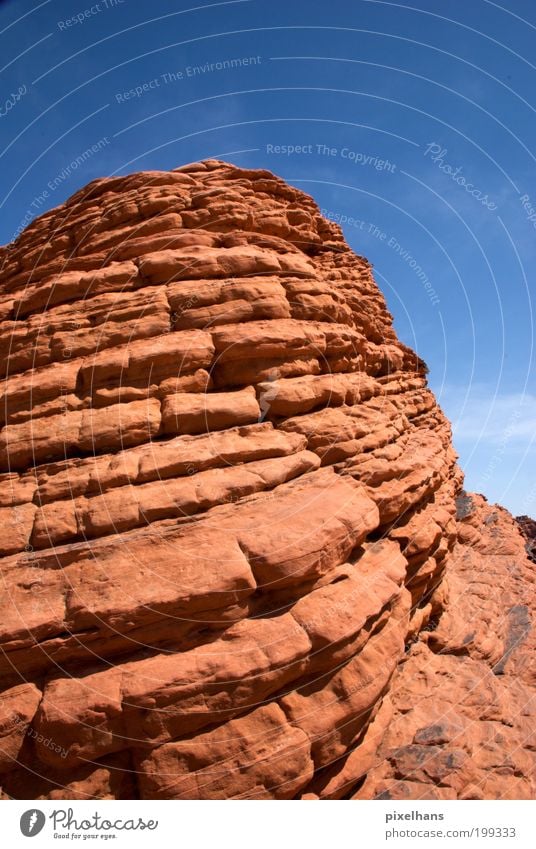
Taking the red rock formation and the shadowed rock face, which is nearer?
the shadowed rock face

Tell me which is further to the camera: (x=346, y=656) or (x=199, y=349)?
(x=199, y=349)

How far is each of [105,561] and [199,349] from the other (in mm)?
6355

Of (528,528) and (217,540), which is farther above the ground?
(528,528)

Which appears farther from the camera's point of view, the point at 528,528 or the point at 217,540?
the point at 528,528

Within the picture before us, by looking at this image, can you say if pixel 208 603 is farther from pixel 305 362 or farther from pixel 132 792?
pixel 305 362

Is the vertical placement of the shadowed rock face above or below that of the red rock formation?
below

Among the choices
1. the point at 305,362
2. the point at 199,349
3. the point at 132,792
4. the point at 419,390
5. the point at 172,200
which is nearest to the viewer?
the point at 132,792

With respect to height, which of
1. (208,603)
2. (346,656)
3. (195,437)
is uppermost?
(195,437)

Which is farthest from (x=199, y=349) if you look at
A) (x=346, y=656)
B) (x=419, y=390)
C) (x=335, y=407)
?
(x=419, y=390)

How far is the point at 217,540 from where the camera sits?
1075 cm

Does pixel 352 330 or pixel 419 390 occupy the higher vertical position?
pixel 419 390

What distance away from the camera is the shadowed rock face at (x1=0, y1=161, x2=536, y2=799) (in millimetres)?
9203

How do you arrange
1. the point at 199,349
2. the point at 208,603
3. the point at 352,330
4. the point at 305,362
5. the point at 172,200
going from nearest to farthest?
the point at 208,603 < the point at 199,349 < the point at 305,362 < the point at 172,200 < the point at 352,330

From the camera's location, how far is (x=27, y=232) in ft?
61.7
